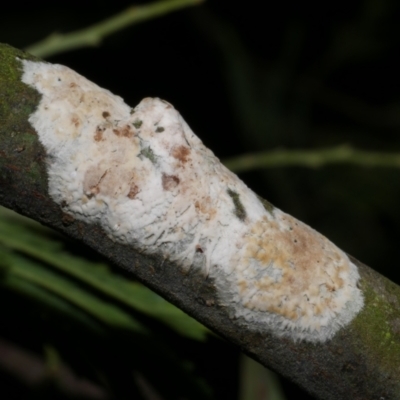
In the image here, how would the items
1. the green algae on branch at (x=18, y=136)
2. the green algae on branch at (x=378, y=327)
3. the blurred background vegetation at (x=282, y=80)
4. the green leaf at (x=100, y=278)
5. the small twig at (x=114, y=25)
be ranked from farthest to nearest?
1. the blurred background vegetation at (x=282, y=80)
2. the small twig at (x=114, y=25)
3. the green leaf at (x=100, y=278)
4. the green algae on branch at (x=378, y=327)
5. the green algae on branch at (x=18, y=136)

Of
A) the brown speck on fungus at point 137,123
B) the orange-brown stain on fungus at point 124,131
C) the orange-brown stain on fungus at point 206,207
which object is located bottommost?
the orange-brown stain on fungus at point 206,207

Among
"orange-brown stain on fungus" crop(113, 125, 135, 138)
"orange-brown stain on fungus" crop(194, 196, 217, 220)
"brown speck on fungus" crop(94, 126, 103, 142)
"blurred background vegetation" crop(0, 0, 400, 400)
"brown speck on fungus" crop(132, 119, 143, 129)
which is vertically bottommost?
"orange-brown stain on fungus" crop(194, 196, 217, 220)

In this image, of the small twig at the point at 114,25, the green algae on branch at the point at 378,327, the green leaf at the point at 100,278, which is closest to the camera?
the green algae on branch at the point at 378,327

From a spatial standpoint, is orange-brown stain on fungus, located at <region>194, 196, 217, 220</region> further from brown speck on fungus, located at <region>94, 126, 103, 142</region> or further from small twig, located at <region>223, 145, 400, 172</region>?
small twig, located at <region>223, 145, 400, 172</region>

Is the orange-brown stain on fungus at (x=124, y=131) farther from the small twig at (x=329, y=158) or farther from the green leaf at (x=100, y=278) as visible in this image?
the small twig at (x=329, y=158)

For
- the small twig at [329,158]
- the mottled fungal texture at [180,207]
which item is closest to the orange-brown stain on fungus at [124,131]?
the mottled fungal texture at [180,207]

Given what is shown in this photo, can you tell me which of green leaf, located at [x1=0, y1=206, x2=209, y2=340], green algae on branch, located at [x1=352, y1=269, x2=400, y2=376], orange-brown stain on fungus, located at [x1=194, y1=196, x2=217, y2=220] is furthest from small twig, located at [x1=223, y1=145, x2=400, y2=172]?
orange-brown stain on fungus, located at [x1=194, y1=196, x2=217, y2=220]

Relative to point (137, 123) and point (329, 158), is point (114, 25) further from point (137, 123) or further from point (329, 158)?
point (137, 123)

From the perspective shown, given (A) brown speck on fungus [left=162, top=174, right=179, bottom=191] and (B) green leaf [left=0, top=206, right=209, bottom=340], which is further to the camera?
(B) green leaf [left=0, top=206, right=209, bottom=340]

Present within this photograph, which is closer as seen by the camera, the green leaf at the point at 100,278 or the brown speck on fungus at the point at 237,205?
the brown speck on fungus at the point at 237,205
